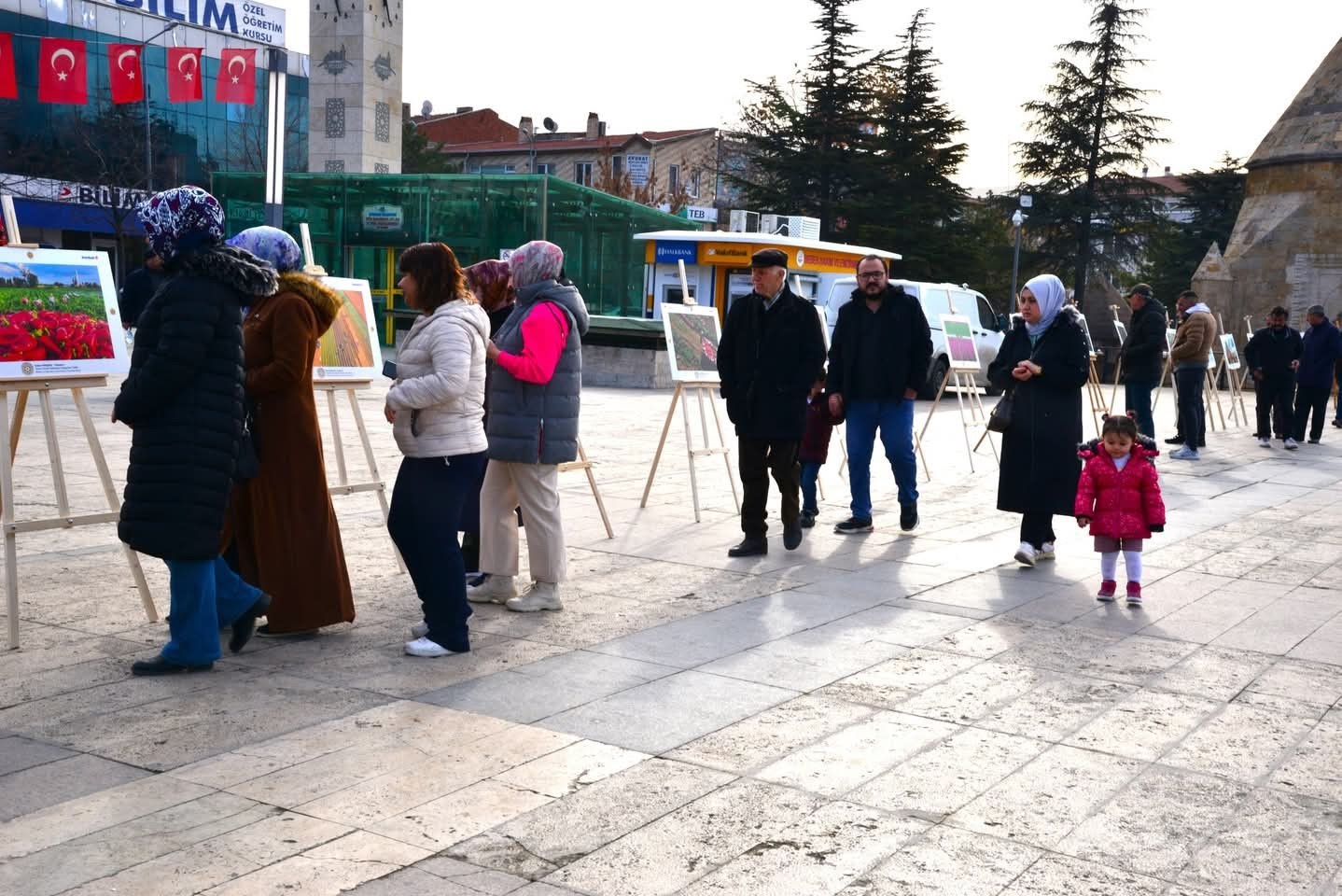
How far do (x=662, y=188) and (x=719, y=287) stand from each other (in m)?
52.4

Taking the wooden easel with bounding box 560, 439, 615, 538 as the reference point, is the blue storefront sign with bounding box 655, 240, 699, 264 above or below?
above

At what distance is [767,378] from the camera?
8281mm

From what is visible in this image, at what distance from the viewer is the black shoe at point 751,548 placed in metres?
8.48

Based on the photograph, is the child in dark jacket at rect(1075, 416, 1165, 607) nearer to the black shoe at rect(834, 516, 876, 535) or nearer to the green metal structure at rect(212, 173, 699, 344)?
the black shoe at rect(834, 516, 876, 535)

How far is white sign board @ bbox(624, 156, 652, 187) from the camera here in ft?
248

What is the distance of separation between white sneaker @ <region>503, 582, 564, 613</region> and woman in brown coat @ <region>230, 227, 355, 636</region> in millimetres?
992

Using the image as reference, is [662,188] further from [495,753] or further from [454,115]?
[495,753]

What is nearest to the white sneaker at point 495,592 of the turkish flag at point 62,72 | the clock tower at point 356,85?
the turkish flag at point 62,72

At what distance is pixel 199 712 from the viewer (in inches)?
196

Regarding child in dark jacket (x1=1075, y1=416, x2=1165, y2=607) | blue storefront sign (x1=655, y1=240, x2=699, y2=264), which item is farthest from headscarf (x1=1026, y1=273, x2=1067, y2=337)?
Answer: blue storefront sign (x1=655, y1=240, x2=699, y2=264)

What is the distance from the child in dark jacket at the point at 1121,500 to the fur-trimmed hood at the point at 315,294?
161 inches

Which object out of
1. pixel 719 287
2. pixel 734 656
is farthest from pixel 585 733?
pixel 719 287

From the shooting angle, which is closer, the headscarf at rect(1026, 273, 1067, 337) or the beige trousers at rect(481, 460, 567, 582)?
the beige trousers at rect(481, 460, 567, 582)

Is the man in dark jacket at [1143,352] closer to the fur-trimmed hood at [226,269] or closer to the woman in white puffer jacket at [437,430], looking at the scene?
the woman in white puffer jacket at [437,430]
